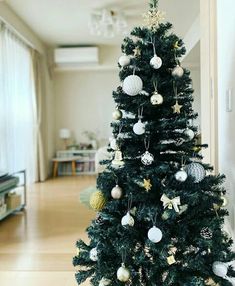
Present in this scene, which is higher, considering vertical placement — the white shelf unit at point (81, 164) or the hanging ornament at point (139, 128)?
the hanging ornament at point (139, 128)

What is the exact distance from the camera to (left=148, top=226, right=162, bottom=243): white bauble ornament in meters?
1.17

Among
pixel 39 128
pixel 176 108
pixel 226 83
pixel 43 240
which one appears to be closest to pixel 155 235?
pixel 176 108

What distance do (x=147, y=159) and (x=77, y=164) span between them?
6563mm

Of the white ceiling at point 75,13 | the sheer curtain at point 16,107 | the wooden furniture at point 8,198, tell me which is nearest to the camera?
the wooden furniture at point 8,198

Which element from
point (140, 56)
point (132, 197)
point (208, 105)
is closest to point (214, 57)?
point (208, 105)

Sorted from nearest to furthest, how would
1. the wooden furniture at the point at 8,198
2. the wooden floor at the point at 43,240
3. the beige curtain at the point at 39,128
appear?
the wooden floor at the point at 43,240, the wooden furniture at the point at 8,198, the beige curtain at the point at 39,128

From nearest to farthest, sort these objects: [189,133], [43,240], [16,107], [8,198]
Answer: [189,133] < [43,240] < [8,198] < [16,107]

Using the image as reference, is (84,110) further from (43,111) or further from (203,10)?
(203,10)

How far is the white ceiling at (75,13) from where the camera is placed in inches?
187

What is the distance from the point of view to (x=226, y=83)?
1.72 meters

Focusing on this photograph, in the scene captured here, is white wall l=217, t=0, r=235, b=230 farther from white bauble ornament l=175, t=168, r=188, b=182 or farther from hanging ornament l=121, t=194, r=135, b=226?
hanging ornament l=121, t=194, r=135, b=226

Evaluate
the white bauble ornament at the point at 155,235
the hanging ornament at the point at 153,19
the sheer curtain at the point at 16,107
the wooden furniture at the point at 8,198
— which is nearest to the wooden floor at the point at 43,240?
the wooden furniture at the point at 8,198

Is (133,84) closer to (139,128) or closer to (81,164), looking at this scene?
(139,128)

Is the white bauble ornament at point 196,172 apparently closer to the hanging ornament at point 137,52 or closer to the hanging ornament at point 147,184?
the hanging ornament at point 147,184
